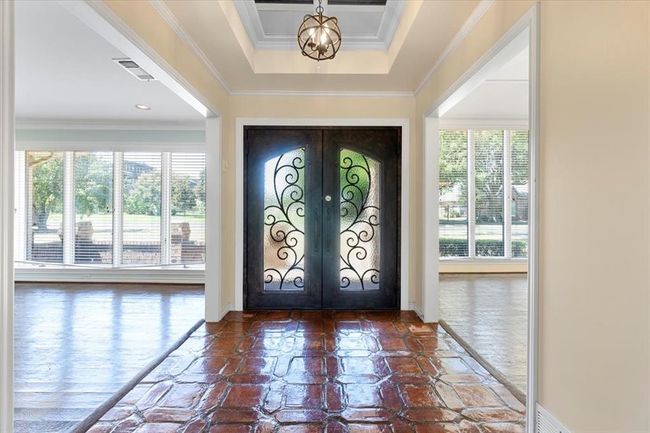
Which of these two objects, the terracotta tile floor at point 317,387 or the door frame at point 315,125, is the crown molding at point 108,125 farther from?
the terracotta tile floor at point 317,387

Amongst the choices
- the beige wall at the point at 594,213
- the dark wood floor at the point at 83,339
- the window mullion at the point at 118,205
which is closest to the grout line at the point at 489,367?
the beige wall at the point at 594,213

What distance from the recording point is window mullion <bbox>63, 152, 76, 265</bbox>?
20.0ft

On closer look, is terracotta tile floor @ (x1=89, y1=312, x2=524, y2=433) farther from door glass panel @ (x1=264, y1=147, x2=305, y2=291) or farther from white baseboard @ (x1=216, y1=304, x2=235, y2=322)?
door glass panel @ (x1=264, y1=147, x2=305, y2=291)

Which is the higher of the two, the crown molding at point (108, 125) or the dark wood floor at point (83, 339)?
the crown molding at point (108, 125)

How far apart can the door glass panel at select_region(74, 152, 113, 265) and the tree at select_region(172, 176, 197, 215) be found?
1.00 meters

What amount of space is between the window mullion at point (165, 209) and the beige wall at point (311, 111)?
234 centimetres

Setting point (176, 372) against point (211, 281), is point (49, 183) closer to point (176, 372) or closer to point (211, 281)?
point (211, 281)

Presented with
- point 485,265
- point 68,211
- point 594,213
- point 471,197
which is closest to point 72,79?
point 68,211

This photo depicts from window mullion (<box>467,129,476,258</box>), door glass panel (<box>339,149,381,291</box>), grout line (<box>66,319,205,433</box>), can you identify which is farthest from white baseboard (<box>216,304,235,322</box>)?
window mullion (<box>467,129,476,258</box>)

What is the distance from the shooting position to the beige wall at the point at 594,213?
133 centimetres

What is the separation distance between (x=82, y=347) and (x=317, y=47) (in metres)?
3.13

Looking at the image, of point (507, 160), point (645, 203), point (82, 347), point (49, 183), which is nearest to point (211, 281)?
point (82, 347)

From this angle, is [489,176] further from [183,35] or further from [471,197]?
[183,35]

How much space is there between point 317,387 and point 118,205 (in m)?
5.00
